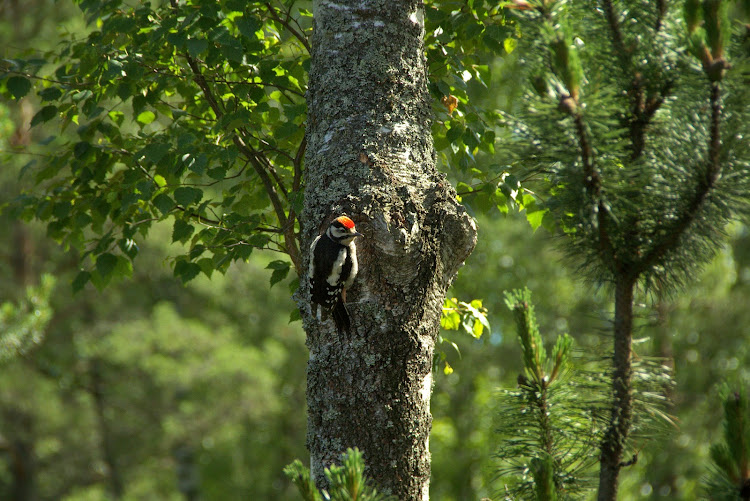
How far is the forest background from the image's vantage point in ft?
27.7

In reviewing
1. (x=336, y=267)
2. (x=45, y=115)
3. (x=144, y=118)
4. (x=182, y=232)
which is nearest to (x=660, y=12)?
(x=336, y=267)

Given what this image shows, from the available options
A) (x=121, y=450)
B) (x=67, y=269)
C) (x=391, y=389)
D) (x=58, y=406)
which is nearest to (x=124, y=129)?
(x=67, y=269)

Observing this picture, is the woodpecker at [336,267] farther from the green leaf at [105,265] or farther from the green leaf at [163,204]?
the green leaf at [105,265]

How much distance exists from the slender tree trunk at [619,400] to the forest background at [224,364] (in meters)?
4.55

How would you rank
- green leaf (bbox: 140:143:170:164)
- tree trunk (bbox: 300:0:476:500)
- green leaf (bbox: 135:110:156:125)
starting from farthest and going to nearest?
green leaf (bbox: 135:110:156:125) → green leaf (bbox: 140:143:170:164) → tree trunk (bbox: 300:0:476:500)

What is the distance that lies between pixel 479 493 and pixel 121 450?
719 cm

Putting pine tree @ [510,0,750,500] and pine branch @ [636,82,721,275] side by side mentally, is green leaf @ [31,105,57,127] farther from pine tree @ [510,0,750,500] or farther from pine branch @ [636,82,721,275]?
pine branch @ [636,82,721,275]

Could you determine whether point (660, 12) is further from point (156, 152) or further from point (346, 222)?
point (156, 152)

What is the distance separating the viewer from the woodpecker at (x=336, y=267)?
1.70 metres

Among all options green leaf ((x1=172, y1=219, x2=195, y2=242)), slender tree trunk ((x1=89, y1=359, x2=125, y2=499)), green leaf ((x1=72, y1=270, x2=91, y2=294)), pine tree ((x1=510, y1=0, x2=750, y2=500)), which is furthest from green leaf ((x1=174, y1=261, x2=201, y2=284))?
slender tree trunk ((x1=89, y1=359, x2=125, y2=499))

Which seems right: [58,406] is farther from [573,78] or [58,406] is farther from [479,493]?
[573,78]

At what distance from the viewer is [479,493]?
9000 mm

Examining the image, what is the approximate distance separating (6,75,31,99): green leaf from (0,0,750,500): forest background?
4.42m

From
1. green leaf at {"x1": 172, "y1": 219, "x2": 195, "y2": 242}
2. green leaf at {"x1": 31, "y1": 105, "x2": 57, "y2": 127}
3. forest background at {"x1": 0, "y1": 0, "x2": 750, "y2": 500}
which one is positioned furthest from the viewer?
forest background at {"x1": 0, "y1": 0, "x2": 750, "y2": 500}
